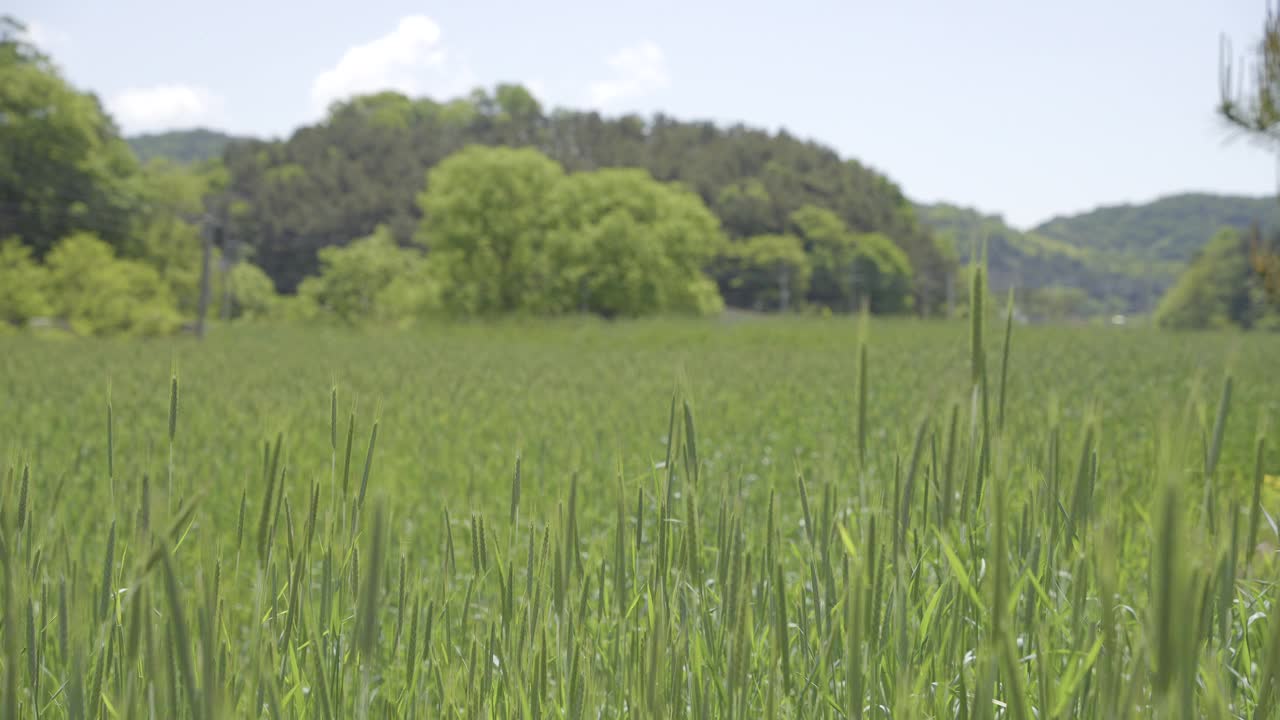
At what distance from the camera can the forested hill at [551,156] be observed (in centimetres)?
10381

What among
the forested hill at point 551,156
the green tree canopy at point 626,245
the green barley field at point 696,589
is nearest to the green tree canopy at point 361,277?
the forested hill at point 551,156

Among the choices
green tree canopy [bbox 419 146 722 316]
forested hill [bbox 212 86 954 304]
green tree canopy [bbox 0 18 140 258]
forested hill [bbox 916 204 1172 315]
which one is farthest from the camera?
forested hill [bbox 916 204 1172 315]

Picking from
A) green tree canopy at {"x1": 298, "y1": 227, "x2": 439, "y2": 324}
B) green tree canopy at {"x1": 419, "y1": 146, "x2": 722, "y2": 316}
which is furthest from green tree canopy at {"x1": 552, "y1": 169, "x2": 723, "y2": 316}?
green tree canopy at {"x1": 298, "y1": 227, "x2": 439, "y2": 324}

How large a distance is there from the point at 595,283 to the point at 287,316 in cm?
5362

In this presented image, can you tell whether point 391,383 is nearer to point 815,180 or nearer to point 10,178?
point 10,178

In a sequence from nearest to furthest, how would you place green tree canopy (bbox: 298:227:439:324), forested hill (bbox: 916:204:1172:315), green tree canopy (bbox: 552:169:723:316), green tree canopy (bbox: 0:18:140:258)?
green tree canopy (bbox: 0:18:140:258) < green tree canopy (bbox: 552:169:723:316) < green tree canopy (bbox: 298:227:439:324) < forested hill (bbox: 916:204:1172:315)

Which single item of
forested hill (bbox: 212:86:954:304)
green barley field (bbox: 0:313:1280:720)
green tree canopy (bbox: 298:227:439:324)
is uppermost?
forested hill (bbox: 212:86:954:304)

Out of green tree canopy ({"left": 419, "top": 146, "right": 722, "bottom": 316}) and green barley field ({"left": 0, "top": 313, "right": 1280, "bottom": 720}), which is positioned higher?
green tree canopy ({"left": 419, "top": 146, "right": 722, "bottom": 316})

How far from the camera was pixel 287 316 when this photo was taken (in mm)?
93750

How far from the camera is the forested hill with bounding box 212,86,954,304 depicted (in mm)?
103812

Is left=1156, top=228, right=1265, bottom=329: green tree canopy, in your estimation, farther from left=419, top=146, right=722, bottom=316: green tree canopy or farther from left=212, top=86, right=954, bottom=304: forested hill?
left=419, top=146, right=722, bottom=316: green tree canopy

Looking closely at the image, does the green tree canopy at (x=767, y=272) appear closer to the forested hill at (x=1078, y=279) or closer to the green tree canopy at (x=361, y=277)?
the forested hill at (x=1078, y=279)

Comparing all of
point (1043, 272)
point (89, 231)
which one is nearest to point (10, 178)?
point (89, 231)

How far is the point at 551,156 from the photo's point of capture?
12519 cm
